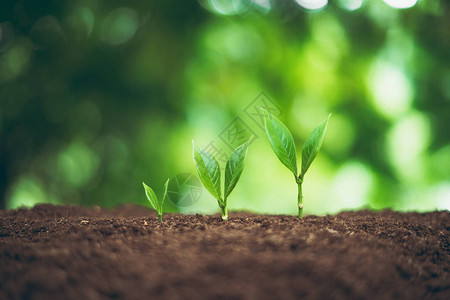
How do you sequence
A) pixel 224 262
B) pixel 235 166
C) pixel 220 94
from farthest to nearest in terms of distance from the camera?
1. pixel 220 94
2. pixel 235 166
3. pixel 224 262

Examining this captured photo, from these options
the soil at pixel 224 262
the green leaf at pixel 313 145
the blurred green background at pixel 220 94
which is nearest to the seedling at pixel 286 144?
the green leaf at pixel 313 145

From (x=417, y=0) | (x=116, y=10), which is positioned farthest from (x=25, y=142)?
(x=417, y=0)

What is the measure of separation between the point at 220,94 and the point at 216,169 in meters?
1.45

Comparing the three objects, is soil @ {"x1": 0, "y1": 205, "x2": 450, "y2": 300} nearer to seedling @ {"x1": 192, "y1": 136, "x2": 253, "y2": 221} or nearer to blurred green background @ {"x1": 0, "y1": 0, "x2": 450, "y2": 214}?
seedling @ {"x1": 192, "y1": 136, "x2": 253, "y2": 221}

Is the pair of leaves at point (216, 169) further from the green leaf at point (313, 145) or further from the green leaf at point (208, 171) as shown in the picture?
the green leaf at point (313, 145)

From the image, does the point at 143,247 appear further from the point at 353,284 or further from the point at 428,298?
the point at 428,298

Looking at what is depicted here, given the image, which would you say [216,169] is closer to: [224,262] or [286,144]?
[286,144]

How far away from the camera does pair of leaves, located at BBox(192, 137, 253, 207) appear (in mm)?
911

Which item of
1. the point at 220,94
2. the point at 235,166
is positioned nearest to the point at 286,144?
the point at 235,166

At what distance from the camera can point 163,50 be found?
237 centimetres

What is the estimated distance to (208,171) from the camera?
0.93 metres

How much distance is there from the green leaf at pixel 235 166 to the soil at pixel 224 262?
11 centimetres

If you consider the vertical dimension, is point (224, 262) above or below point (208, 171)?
below

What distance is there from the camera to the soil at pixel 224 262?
0.54m
